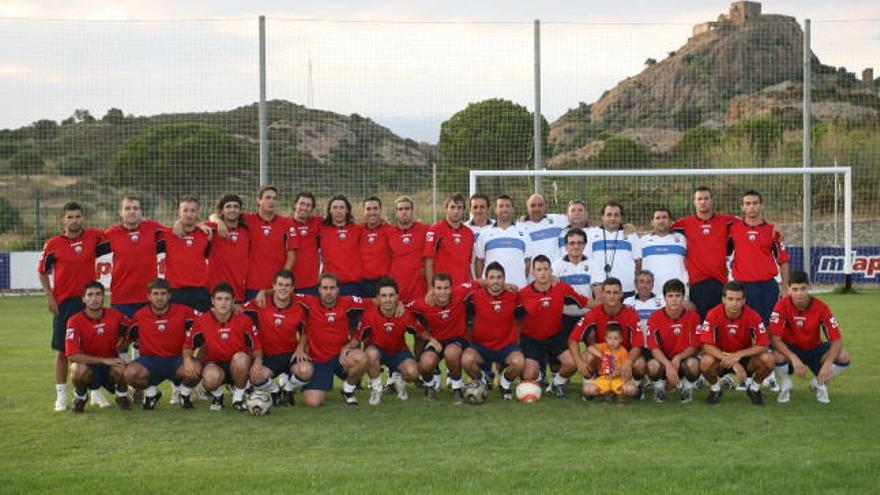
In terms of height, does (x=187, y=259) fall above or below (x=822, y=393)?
above

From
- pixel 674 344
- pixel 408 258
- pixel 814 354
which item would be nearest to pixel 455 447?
pixel 674 344

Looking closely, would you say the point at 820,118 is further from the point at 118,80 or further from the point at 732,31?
the point at 118,80

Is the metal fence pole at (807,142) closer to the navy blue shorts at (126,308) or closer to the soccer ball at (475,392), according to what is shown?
the soccer ball at (475,392)

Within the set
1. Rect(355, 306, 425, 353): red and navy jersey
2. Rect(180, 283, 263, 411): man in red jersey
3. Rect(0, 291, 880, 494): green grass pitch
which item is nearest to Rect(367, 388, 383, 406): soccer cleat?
Rect(0, 291, 880, 494): green grass pitch

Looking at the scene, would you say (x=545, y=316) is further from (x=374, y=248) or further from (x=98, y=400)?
(x=98, y=400)

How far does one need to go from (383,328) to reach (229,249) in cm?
133

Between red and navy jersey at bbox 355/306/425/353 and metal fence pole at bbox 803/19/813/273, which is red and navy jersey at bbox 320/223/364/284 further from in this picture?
metal fence pole at bbox 803/19/813/273

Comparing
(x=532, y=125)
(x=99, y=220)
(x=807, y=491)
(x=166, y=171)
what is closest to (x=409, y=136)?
(x=532, y=125)

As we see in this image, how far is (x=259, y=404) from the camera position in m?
6.40

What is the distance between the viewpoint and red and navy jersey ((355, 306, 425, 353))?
7.15m

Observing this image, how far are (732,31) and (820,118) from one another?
3.64 m

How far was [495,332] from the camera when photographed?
7.21 m

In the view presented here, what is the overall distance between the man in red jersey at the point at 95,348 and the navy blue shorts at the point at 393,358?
1771 mm

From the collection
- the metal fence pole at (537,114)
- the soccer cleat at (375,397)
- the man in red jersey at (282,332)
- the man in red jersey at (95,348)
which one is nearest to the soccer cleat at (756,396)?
A: the soccer cleat at (375,397)
